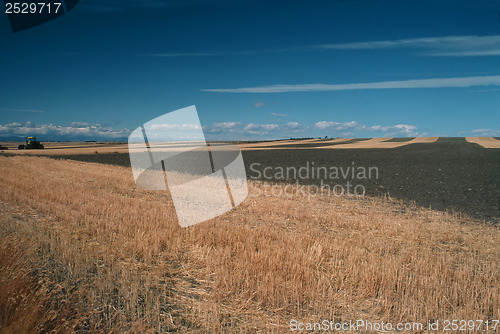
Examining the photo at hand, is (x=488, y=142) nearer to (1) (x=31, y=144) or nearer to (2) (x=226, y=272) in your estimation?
(2) (x=226, y=272)

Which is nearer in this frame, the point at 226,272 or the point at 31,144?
the point at 226,272

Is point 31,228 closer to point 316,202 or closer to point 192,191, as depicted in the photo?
point 192,191

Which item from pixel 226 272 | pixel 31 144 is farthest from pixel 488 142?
pixel 31 144

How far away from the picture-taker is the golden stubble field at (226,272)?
4266mm

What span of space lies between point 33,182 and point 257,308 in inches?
613

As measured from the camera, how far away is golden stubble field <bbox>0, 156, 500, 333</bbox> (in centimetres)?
427

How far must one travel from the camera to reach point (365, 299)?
5.11 m

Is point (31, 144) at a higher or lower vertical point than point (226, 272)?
higher

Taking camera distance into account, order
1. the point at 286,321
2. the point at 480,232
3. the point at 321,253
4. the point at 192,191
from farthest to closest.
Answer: the point at 192,191 → the point at 480,232 → the point at 321,253 → the point at 286,321

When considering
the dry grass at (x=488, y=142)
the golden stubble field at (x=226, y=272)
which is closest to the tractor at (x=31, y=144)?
the golden stubble field at (x=226, y=272)

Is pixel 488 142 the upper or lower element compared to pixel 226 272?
upper

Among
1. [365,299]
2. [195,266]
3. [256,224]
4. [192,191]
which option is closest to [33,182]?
[192,191]

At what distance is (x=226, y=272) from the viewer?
5.60 meters

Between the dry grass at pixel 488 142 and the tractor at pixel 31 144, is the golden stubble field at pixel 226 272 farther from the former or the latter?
the tractor at pixel 31 144
